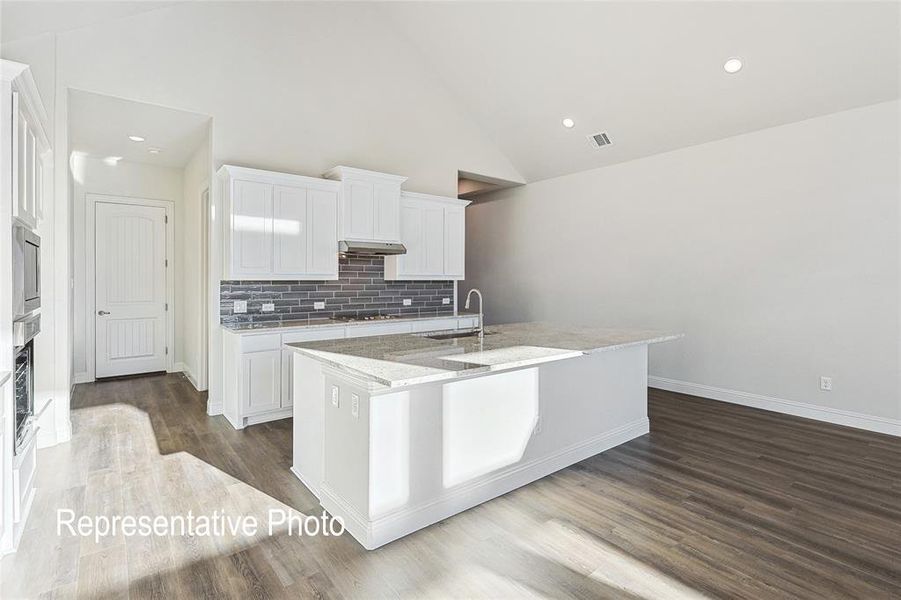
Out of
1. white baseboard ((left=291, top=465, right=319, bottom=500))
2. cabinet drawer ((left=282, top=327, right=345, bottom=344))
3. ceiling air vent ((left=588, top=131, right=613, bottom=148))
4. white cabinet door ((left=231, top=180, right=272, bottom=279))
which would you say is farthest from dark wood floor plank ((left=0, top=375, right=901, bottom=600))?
ceiling air vent ((left=588, top=131, right=613, bottom=148))

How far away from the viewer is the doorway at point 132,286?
5.99m

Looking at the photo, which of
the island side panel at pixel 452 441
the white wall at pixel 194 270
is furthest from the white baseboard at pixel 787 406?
the white wall at pixel 194 270

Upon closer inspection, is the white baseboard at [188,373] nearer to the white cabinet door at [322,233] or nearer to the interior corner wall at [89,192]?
the interior corner wall at [89,192]

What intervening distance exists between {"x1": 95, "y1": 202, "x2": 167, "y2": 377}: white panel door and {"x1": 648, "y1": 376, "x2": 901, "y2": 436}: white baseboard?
639cm

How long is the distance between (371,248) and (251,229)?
1191mm

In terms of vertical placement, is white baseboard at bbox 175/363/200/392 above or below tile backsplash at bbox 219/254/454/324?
below

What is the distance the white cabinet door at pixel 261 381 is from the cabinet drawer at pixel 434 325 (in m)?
1.58

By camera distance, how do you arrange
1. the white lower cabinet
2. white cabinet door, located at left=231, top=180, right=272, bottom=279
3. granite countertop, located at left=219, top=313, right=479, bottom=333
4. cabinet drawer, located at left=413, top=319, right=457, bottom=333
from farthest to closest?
1. cabinet drawer, located at left=413, top=319, right=457, bottom=333
2. white cabinet door, located at left=231, top=180, right=272, bottom=279
3. granite countertop, located at left=219, top=313, right=479, bottom=333
4. the white lower cabinet

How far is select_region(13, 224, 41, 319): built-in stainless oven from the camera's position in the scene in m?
2.43

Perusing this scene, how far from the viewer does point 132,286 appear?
6.20m

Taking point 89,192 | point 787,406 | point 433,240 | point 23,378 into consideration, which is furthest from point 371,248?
point 787,406

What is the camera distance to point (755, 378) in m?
4.97

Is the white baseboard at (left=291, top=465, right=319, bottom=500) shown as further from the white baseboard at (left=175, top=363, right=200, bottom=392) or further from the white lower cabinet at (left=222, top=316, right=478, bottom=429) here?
the white baseboard at (left=175, top=363, right=200, bottom=392)

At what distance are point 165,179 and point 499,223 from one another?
4.79 metres
